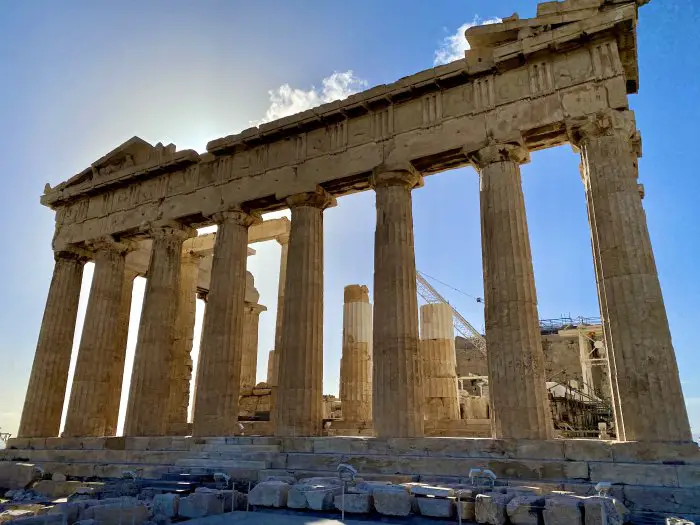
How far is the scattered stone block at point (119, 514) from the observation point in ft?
23.3

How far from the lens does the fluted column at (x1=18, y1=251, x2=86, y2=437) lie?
20.3 meters

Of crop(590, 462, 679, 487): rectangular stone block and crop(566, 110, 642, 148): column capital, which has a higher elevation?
crop(566, 110, 642, 148): column capital

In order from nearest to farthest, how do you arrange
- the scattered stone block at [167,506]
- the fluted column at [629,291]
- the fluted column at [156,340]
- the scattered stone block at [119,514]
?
the scattered stone block at [119,514], the scattered stone block at [167,506], the fluted column at [629,291], the fluted column at [156,340]

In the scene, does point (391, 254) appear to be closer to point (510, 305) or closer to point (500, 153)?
point (510, 305)

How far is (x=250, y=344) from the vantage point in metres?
28.6

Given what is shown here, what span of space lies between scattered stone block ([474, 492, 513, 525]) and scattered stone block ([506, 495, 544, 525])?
0.10m

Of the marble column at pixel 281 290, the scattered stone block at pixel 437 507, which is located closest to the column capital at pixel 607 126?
the scattered stone block at pixel 437 507

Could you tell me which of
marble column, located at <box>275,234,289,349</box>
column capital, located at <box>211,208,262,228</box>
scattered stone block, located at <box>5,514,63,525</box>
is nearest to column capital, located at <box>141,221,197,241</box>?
column capital, located at <box>211,208,262,228</box>

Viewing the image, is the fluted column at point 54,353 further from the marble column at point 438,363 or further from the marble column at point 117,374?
the marble column at point 438,363

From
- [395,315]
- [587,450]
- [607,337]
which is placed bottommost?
[587,450]

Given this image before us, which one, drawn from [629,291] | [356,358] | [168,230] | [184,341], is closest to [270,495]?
[629,291]

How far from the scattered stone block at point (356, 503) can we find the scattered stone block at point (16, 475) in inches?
437

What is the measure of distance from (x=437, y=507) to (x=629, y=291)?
7.22 m

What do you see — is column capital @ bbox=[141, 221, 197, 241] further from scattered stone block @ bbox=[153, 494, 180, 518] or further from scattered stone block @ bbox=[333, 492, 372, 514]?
scattered stone block @ bbox=[333, 492, 372, 514]
